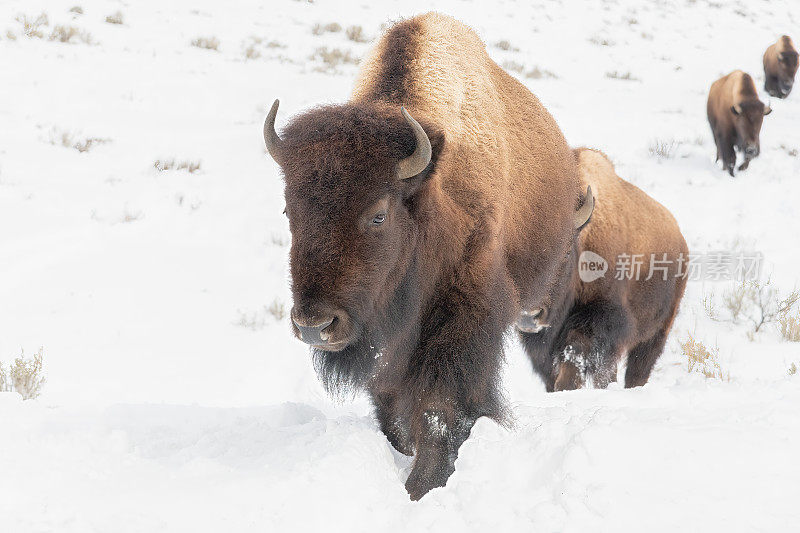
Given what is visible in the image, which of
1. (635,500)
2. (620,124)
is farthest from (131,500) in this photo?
(620,124)

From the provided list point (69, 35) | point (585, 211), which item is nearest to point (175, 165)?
point (69, 35)

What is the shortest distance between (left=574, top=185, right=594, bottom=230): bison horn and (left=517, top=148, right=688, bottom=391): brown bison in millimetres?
294

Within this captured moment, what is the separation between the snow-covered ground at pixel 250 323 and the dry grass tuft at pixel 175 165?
0.17ft

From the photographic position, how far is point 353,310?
7.77 feet

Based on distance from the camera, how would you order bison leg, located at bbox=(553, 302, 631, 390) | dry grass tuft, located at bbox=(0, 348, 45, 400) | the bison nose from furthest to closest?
bison leg, located at bbox=(553, 302, 631, 390) < dry grass tuft, located at bbox=(0, 348, 45, 400) < the bison nose

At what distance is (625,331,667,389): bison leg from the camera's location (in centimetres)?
584

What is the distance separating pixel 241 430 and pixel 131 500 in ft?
2.52

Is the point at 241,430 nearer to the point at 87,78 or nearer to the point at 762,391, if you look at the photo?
the point at 762,391

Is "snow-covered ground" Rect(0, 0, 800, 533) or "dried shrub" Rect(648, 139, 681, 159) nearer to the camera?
"snow-covered ground" Rect(0, 0, 800, 533)

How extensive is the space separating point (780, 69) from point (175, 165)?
1371 cm

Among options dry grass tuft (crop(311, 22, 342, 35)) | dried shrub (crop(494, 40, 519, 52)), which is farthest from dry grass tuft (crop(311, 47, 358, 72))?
dried shrub (crop(494, 40, 519, 52))

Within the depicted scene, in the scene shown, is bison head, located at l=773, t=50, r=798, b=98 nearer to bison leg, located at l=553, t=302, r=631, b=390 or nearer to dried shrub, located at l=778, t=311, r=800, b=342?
dried shrub, located at l=778, t=311, r=800, b=342

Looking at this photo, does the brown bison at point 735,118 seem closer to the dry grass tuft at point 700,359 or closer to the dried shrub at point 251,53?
the dry grass tuft at point 700,359

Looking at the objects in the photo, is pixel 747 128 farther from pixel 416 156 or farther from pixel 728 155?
pixel 416 156
